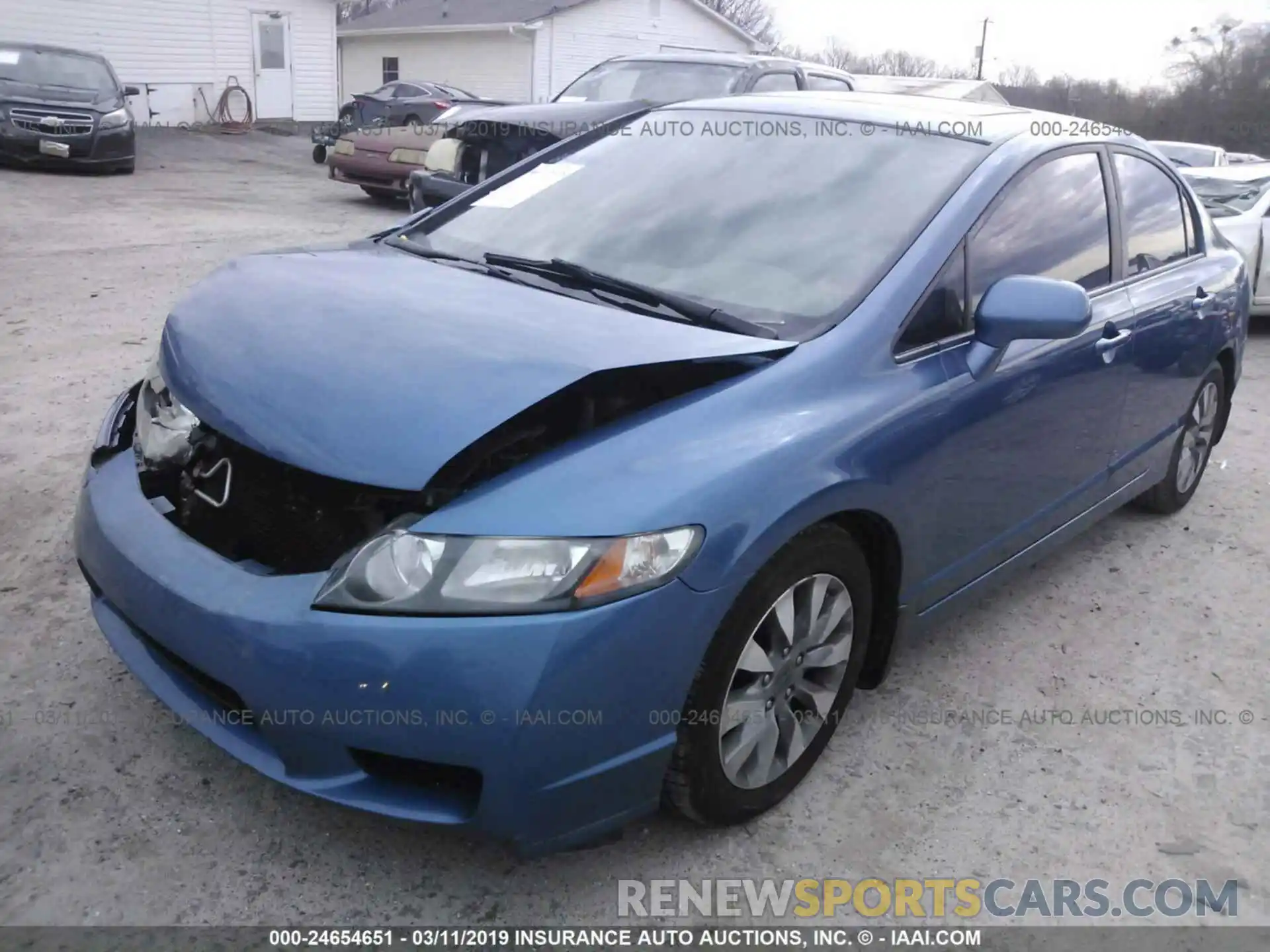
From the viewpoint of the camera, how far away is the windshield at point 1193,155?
47.3 feet

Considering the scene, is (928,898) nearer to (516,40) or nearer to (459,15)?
(516,40)

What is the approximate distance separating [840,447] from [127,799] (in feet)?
5.94

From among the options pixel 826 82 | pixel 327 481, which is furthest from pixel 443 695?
pixel 826 82

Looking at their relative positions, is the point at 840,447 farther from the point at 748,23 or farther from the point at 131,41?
the point at 748,23

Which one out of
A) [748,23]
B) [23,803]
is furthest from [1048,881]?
[748,23]

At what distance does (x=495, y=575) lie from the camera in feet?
6.66

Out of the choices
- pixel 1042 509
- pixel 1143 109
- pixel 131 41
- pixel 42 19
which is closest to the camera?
pixel 1042 509

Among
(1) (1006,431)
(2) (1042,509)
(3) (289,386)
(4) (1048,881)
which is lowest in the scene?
(4) (1048,881)

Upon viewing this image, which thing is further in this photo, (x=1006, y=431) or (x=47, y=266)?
(x=47, y=266)

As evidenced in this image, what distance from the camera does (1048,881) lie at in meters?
2.51

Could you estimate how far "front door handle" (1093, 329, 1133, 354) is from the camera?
3.38 meters

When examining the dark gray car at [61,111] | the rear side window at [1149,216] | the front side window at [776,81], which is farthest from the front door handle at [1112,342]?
the dark gray car at [61,111]

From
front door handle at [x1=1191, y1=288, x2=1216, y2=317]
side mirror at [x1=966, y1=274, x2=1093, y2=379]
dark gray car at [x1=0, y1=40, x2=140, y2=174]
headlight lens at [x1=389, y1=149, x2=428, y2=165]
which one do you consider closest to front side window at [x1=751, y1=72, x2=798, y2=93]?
headlight lens at [x1=389, y1=149, x2=428, y2=165]

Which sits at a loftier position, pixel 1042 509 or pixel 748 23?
pixel 748 23
